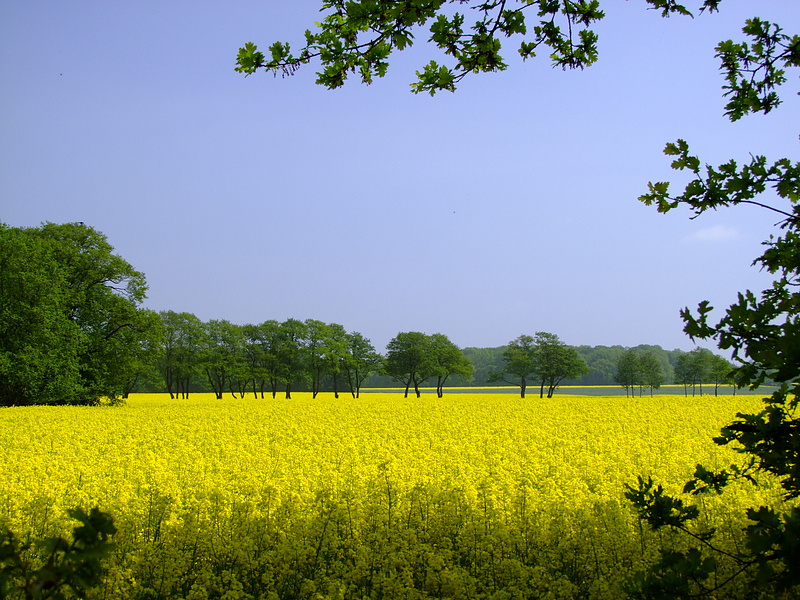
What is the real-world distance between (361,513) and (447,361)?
207 ft

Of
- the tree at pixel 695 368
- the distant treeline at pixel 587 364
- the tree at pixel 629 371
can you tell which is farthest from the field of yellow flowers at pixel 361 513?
the distant treeline at pixel 587 364

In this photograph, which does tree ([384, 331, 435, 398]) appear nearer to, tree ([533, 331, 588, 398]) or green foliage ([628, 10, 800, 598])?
tree ([533, 331, 588, 398])

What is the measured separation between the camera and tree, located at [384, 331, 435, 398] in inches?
2633

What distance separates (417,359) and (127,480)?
192 ft

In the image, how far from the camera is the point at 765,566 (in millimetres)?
2408

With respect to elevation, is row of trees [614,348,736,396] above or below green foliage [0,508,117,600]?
below

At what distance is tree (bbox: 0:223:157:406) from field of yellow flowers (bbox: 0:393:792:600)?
20052 millimetres

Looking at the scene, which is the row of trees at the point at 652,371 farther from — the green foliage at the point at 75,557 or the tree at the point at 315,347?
the green foliage at the point at 75,557

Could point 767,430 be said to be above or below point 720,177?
below

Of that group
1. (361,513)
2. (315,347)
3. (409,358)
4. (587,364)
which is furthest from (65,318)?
(587,364)

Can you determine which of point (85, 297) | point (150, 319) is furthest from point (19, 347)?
point (150, 319)

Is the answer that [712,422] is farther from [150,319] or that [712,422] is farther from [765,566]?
[150,319]

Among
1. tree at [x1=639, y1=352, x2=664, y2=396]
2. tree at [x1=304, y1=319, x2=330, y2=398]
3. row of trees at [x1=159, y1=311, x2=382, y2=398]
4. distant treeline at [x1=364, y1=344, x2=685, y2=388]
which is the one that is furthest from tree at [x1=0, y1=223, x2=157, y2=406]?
distant treeline at [x1=364, y1=344, x2=685, y2=388]

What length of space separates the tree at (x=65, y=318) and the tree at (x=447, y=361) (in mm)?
38616
